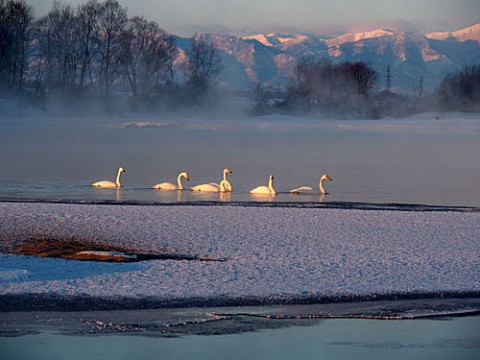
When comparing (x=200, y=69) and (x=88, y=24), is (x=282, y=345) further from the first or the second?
(x=200, y=69)

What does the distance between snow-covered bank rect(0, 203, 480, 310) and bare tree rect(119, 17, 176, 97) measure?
51533 mm

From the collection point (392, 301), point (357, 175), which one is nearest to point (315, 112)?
point (357, 175)

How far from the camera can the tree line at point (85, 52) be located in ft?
197

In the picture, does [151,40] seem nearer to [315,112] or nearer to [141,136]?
[315,112]

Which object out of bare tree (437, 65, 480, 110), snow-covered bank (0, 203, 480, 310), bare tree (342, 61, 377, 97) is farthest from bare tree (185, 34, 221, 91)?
snow-covered bank (0, 203, 480, 310)

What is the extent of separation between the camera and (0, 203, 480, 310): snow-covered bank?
9.02 metres

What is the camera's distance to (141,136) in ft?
135

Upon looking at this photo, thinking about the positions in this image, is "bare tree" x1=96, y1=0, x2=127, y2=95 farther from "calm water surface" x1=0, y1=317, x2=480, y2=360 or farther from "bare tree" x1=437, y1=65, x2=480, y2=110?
"calm water surface" x1=0, y1=317, x2=480, y2=360

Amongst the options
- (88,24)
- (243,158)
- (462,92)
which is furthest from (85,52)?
(243,158)

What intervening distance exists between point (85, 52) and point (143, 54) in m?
6.22

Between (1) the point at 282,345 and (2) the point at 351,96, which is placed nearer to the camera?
(1) the point at 282,345

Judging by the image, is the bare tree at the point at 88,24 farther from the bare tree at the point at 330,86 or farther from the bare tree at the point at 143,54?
the bare tree at the point at 330,86

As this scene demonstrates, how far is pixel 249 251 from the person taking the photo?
35.3 feet

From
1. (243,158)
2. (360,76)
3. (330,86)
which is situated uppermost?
(360,76)
